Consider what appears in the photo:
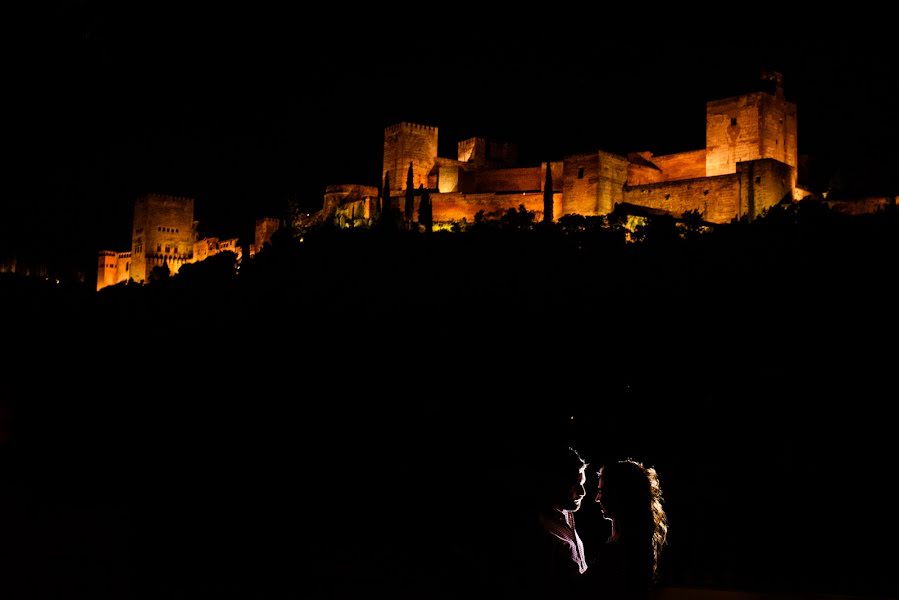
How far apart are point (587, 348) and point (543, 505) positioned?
25158 mm

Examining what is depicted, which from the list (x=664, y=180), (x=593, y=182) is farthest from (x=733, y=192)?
(x=664, y=180)

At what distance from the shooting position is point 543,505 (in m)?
6.20

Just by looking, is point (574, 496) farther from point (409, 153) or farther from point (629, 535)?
point (409, 153)

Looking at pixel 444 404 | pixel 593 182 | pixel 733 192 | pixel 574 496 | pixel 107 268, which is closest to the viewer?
pixel 574 496

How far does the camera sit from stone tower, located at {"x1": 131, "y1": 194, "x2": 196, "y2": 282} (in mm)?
51625

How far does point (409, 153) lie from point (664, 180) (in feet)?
47.5

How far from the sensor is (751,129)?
37906mm

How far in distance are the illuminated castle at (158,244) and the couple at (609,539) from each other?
46.3 m

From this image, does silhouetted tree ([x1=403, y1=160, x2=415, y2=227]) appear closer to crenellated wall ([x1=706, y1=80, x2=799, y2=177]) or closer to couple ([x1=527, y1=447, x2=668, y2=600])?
crenellated wall ([x1=706, y1=80, x2=799, y2=177])

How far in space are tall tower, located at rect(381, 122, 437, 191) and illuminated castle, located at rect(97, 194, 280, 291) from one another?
10.7 m

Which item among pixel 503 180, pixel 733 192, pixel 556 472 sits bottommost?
pixel 556 472

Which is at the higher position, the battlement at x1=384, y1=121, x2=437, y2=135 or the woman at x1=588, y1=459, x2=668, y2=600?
the battlement at x1=384, y1=121, x2=437, y2=135

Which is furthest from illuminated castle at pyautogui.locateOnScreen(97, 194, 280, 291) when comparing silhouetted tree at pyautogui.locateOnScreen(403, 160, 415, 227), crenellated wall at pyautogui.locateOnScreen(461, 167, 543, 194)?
crenellated wall at pyautogui.locateOnScreen(461, 167, 543, 194)

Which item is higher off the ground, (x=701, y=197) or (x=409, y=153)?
(x=409, y=153)
